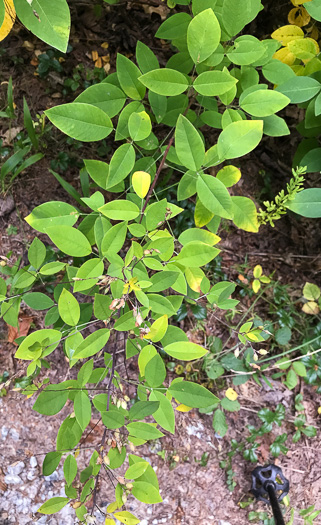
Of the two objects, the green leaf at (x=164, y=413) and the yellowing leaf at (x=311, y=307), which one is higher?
the green leaf at (x=164, y=413)

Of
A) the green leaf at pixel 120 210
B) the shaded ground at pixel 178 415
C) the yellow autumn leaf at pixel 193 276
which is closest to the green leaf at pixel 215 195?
the green leaf at pixel 120 210

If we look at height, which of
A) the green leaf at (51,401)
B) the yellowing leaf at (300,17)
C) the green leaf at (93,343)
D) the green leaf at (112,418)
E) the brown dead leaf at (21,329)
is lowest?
the brown dead leaf at (21,329)

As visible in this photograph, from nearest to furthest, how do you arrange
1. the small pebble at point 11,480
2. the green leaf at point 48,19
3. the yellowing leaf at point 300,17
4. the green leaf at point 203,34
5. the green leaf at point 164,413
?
the green leaf at point 48,19
the green leaf at point 203,34
the green leaf at point 164,413
the yellowing leaf at point 300,17
the small pebble at point 11,480

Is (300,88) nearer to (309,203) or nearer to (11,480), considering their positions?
(309,203)

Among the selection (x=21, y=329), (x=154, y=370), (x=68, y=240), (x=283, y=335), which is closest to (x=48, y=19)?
(x=68, y=240)

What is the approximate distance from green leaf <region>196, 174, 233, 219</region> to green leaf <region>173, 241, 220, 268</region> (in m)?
0.10

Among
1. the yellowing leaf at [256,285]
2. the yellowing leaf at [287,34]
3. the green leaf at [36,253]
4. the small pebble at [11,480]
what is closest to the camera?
the green leaf at [36,253]

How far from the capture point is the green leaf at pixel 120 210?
978mm

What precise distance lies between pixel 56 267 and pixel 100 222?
0.20 m

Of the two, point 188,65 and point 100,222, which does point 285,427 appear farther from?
point 188,65

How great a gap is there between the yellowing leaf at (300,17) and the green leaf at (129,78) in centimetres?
81

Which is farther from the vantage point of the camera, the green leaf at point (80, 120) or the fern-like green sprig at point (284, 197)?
the fern-like green sprig at point (284, 197)

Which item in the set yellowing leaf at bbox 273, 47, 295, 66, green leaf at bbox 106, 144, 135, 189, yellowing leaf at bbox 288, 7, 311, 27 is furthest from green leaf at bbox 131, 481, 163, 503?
yellowing leaf at bbox 288, 7, 311, 27

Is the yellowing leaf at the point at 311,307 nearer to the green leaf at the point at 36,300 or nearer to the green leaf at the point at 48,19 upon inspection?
the green leaf at the point at 36,300
